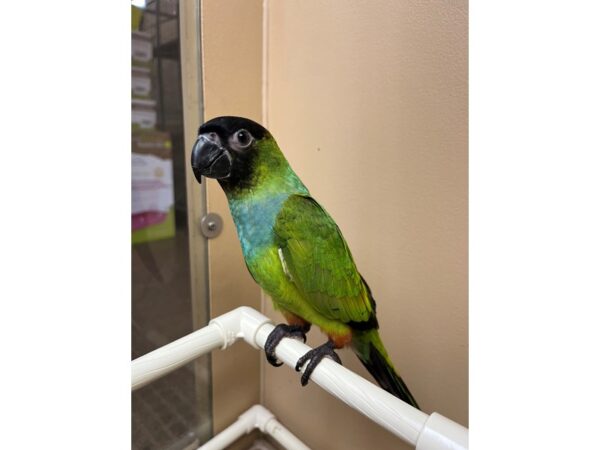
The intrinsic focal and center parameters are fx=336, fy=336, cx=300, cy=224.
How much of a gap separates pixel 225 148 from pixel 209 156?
3 centimetres

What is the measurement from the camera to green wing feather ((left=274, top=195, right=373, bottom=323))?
21.8 inches

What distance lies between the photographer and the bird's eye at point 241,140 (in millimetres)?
526

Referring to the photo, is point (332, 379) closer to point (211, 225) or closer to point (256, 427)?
point (211, 225)

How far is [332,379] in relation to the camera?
491 millimetres

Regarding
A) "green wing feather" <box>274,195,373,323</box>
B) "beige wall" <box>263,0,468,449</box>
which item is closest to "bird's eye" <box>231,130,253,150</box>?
"green wing feather" <box>274,195,373,323</box>

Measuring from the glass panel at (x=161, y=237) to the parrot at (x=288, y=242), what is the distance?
0.30 metres

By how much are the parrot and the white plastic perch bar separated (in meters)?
0.03

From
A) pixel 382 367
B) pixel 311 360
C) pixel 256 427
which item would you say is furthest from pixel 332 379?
pixel 256 427

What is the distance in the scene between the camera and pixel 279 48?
82 cm

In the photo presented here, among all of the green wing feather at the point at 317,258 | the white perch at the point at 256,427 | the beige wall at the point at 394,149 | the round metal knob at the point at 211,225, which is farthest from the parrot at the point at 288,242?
the white perch at the point at 256,427

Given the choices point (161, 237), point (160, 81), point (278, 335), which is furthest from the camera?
point (161, 237)

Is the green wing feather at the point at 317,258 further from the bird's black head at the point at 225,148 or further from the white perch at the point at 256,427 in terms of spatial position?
the white perch at the point at 256,427
